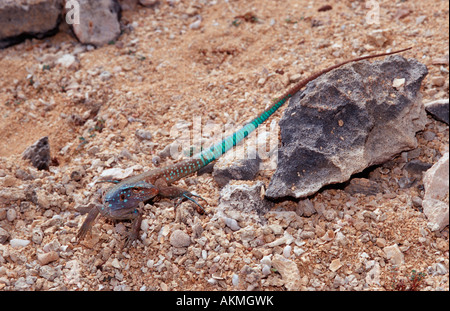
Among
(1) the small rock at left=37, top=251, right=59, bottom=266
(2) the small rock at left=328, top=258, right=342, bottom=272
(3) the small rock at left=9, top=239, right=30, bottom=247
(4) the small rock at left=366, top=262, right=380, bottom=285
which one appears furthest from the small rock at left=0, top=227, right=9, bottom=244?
(4) the small rock at left=366, top=262, right=380, bottom=285

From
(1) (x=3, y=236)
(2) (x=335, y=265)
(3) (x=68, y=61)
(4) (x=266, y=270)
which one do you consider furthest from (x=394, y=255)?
(3) (x=68, y=61)

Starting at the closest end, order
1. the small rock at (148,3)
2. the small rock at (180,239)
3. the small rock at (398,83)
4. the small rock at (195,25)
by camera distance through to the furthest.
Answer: the small rock at (180,239)
the small rock at (398,83)
the small rock at (195,25)
the small rock at (148,3)

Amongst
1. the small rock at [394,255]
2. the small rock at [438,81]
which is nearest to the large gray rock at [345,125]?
the small rock at [438,81]

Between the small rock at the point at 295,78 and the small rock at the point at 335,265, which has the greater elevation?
the small rock at the point at 295,78

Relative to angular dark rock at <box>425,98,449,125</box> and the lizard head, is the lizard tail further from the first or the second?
the lizard head

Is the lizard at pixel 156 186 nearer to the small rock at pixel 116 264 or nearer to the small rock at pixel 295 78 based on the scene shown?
the small rock at pixel 116 264
